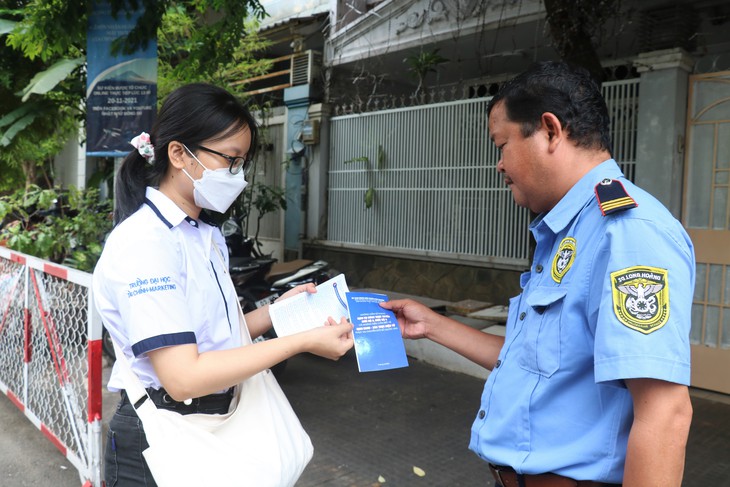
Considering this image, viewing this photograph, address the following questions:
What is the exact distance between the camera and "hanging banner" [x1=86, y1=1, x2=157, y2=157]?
4.08m

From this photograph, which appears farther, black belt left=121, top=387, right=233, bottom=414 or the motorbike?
the motorbike

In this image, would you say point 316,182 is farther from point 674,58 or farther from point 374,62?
point 674,58

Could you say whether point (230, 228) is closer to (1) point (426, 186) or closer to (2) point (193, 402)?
(1) point (426, 186)

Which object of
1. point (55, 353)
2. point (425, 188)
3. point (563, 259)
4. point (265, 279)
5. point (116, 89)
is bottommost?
point (55, 353)

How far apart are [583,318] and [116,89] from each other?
3.91m

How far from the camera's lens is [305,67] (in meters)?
8.34

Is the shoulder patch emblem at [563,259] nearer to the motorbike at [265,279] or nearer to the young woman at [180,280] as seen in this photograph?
the young woman at [180,280]

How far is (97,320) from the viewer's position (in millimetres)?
2600

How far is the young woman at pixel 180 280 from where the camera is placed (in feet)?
4.35

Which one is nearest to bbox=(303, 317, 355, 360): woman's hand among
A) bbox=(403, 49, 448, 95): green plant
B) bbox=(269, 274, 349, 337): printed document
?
bbox=(269, 274, 349, 337): printed document

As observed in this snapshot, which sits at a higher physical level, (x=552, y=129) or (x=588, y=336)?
(x=552, y=129)

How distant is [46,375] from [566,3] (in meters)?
4.25

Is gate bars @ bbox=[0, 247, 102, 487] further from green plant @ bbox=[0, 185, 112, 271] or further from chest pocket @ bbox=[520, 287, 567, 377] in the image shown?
chest pocket @ bbox=[520, 287, 567, 377]

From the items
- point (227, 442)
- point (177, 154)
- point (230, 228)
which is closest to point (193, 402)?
point (227, 442)
